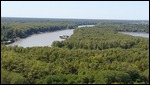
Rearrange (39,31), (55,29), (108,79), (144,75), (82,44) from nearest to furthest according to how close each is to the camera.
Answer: (108,79) → (144,75) → (82,44) → (39,31) → (55,29)

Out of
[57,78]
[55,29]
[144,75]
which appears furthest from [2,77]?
[55,29]

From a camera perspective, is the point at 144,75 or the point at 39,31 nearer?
the point at 144,75

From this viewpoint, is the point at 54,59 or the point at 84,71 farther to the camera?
the point at 54,59

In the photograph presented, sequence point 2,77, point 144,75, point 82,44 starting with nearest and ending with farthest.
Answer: point 2,77 < point 144,75 < point 82,44

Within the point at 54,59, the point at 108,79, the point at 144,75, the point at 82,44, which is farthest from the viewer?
the point at 82,44

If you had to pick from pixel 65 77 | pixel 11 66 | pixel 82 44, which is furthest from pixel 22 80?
pixel 82 44

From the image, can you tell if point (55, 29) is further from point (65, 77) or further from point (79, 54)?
point (65, 77)

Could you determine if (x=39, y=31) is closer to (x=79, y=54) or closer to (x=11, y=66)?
(x=79, y=54)

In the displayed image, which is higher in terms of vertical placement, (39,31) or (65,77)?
(65,77)

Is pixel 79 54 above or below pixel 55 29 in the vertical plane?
above
